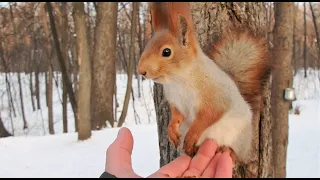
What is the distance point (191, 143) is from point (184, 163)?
0.29ft

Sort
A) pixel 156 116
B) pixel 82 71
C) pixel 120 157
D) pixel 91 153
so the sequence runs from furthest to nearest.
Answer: pixel 82 71 < pixel 91 153 < pixel 156 116 < pixel 120 157

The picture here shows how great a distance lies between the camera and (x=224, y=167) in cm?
67

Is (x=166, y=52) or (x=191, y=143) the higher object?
(x=166, y=52)

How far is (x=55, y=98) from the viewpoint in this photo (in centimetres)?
1330

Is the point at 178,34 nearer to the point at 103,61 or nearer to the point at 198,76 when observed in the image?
the point at 198,76

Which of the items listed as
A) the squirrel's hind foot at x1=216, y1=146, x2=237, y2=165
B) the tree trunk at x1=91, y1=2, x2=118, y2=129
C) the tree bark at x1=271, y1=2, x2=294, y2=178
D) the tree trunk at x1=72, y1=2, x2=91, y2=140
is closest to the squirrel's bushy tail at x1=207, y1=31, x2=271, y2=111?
the squirrel's hind foot at x1=216, y1=146, x2=237, y2=165

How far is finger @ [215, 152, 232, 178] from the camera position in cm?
67

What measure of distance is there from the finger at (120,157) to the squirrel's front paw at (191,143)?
6.2 inches

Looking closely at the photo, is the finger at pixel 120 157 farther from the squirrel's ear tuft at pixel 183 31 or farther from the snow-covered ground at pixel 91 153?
the snow-covered ground at pixel 91 153

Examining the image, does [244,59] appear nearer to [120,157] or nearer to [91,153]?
[120,157]

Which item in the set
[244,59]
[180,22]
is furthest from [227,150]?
[180,22]

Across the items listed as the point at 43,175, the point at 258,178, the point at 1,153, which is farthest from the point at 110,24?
the point at 258,178

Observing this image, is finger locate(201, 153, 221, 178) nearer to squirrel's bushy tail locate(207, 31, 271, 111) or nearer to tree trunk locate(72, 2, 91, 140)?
squirrel's bushy tail locate(207, 31, 271, 111)

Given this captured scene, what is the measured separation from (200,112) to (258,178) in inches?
16.0
